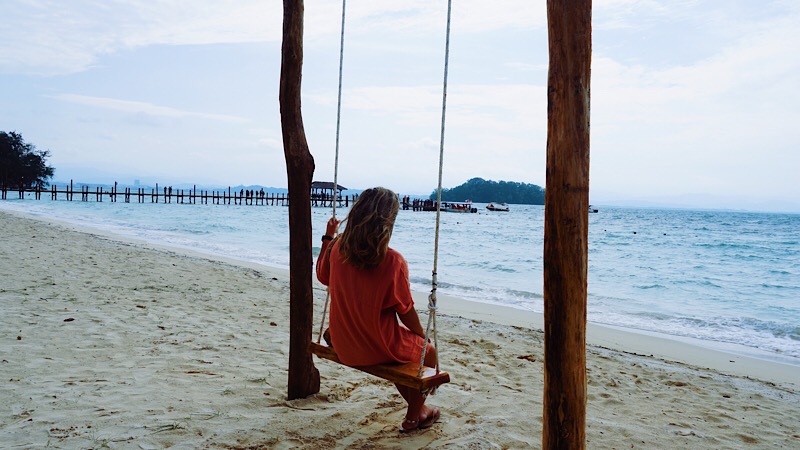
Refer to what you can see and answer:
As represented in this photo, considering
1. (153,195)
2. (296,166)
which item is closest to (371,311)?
(296,166)

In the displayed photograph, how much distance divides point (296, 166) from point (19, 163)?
55.1 metres

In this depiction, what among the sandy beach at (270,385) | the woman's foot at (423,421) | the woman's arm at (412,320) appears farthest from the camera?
the woman's foot at (423,421)

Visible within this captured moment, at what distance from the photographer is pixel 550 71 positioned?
207 cm

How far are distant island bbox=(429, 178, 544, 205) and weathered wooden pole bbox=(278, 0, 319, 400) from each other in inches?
3876

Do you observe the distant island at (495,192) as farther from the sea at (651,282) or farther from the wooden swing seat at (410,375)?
the wooden swing seat at (410,375)

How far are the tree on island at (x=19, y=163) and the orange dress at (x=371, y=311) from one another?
52.7 metres

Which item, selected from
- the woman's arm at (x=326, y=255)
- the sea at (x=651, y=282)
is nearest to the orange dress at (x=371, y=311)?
the woman's arm at (x=326, y=255)

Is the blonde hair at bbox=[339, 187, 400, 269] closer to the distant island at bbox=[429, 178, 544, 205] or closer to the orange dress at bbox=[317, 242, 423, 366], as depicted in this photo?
the orange dress at bbox=[317, 242, 423, 366]

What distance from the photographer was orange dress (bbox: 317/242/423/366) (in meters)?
2.44

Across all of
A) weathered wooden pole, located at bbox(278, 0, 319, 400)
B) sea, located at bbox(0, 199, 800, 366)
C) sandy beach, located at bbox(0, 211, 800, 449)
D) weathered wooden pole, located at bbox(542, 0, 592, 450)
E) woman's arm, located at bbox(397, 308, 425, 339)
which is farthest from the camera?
sea, located at bbox(0, 199, 800, 366)

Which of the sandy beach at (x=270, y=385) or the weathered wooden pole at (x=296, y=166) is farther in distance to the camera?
the weathered wooden pole at (x=296, y=166)

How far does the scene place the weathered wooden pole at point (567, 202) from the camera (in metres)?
2.02

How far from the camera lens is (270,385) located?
11.1 feet

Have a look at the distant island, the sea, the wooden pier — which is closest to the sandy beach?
the sea
